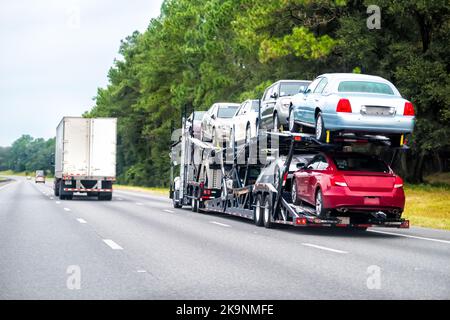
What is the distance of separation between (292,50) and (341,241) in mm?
24080

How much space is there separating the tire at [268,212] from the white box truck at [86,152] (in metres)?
17.0

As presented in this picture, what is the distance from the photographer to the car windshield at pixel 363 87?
51.1 feet

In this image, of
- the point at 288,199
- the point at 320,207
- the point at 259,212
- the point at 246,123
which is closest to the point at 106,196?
the point at 246,123

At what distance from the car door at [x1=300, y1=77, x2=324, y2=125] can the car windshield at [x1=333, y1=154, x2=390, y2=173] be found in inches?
41.1

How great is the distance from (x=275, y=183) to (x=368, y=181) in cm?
281

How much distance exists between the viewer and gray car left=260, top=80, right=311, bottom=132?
17962 millimetres

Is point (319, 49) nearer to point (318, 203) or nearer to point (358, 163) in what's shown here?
point (358, 163)

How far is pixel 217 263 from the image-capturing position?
1079cm

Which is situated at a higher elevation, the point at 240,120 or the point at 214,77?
the point at 214,77

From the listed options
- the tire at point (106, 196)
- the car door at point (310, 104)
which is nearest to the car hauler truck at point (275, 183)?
the car door at point (310, 104)

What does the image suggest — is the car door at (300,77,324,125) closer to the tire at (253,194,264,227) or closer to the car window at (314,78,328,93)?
the car window at (314,78,328,93)

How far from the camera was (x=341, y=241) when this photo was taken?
14.8m
